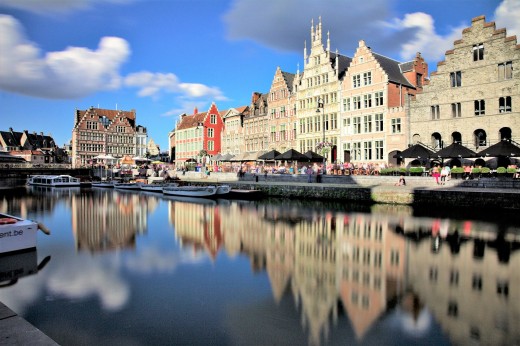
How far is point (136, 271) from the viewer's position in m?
10.5

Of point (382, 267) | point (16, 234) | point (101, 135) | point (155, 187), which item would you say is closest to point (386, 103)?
point (155, 187)

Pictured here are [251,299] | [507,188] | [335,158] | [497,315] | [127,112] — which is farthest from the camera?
[127,112]

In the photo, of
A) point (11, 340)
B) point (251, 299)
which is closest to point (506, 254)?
point (251, 299)

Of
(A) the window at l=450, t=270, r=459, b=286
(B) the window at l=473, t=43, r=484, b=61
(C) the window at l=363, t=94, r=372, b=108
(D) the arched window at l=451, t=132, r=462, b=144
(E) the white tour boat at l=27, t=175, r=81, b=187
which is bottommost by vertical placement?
(A) the window at l=450, t=270, r=459, b=286

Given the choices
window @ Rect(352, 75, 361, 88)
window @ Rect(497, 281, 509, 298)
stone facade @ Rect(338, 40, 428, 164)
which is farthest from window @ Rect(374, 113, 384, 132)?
window @ Rect(497, 281, 509, 298)

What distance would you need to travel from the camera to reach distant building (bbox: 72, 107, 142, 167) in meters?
78.9

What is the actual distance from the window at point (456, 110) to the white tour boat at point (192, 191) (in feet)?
70.5

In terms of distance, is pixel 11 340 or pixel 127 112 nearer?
pixel 11 340

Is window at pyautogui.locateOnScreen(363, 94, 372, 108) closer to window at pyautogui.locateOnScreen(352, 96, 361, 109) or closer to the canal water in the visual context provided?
window at pyautogui.locateOnScreen(352, 96, 361, 109)

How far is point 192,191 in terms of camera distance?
115ft

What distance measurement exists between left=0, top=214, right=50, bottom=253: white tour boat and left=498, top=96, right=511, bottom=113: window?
32.0 metres

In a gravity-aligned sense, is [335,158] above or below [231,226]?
above

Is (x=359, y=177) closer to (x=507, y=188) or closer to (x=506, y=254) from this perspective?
(x=507, y=188)

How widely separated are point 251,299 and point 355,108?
117ft
